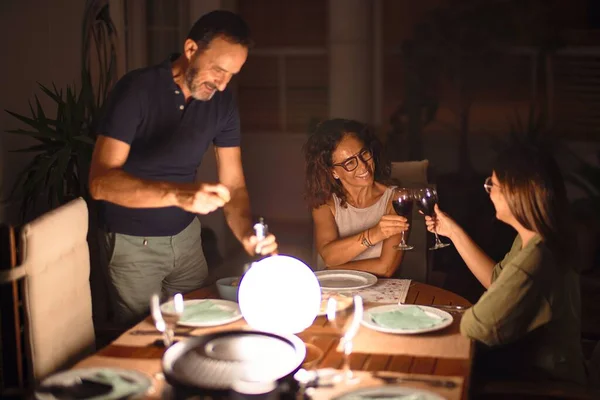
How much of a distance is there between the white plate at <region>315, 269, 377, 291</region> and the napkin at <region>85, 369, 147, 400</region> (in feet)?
2.81

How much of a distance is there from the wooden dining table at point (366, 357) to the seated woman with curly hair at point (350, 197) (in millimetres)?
699

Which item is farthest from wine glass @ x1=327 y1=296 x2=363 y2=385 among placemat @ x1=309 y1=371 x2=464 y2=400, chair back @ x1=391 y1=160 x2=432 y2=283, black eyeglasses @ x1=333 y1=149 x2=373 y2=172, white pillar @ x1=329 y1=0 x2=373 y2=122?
white pillar @ x1=329 y1=0 x2=373 y2=122

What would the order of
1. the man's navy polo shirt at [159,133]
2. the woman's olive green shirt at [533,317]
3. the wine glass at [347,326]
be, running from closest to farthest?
the wine glass at [347,326], the woman's olive green shirt at [533,317], the man's navy polo shirt at [159,133]

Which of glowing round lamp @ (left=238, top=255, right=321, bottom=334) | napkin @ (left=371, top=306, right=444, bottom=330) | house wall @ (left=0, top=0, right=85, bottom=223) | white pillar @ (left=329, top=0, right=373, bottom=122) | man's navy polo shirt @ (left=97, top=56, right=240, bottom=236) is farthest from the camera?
white pillar @ (left=329, top=0, right=373, bottom=122)

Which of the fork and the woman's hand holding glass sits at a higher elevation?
the woman's hand holding glass

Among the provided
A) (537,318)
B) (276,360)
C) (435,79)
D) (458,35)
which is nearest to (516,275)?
(537,318)

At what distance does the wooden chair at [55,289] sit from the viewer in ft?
7.34

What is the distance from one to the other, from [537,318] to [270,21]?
7.34m

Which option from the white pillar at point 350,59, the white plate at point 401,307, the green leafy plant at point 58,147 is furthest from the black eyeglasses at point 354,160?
the white pillar at point 350,59

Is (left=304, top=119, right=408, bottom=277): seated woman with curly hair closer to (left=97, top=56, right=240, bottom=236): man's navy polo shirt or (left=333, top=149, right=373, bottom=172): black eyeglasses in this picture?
(left=333, top=149, right=373, bottom=172): black eyeglasses

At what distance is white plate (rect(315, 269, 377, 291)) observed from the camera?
264 centimetres

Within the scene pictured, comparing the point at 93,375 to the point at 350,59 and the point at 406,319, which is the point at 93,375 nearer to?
the point at 406,319

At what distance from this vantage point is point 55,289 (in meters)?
2.38

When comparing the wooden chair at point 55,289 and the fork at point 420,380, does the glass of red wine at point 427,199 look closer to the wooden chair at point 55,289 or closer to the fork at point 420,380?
the fork at point 420,380
